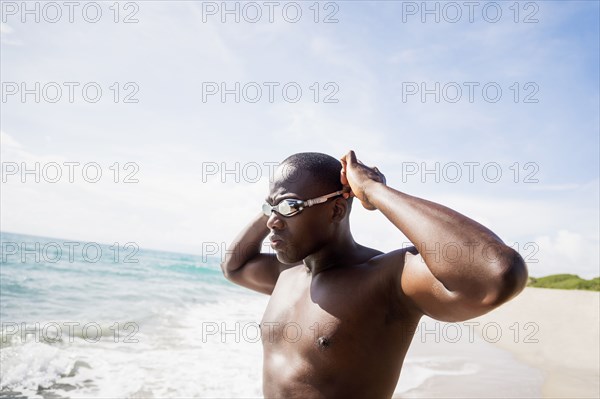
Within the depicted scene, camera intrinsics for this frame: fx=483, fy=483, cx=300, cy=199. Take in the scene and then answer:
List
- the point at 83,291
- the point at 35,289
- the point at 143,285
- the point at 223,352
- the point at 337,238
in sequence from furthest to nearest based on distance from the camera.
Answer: the point at 143,285 < the point at 83,291 < the point at 35,289 < the point at 223,352 < the point at 337,238

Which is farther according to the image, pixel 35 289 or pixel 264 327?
pixel 35 289

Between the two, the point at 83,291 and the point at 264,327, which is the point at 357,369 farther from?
the point at 83,291

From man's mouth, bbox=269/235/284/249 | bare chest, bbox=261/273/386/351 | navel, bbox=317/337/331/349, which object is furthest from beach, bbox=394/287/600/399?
man's mouth, bbox=269/235/284/249

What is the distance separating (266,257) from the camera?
322cm

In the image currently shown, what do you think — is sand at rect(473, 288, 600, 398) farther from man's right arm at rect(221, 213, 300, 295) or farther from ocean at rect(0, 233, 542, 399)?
man's right arm at rect(221, 213, 300, 295)

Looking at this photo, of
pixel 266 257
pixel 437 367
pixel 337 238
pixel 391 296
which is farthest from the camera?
pixel 437 367

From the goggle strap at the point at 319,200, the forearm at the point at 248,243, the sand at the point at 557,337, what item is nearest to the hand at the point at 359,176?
the goggle strap at the point at 319,200

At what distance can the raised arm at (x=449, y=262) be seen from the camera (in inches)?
63.6

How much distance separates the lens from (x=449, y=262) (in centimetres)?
171

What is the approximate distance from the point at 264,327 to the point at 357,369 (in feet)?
2.16

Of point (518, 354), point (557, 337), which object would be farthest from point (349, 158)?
point (557, 337)

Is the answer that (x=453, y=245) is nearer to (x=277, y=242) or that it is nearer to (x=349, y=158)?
(x=349, y=158)

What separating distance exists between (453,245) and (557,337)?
1423cm

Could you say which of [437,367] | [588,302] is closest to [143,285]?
[437,367]
